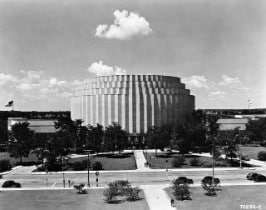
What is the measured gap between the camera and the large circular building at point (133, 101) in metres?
129

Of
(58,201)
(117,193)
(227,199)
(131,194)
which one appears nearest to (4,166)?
(58,201)

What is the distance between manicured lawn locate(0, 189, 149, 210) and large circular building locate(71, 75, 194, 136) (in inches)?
3235

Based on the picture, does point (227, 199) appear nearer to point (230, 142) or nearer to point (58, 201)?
point (58, 201)

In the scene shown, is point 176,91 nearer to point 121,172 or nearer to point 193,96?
point 193,96

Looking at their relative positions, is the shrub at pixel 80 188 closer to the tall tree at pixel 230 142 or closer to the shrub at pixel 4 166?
the shrub at pixel 4 166

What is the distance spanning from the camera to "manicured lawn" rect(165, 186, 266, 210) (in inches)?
1483

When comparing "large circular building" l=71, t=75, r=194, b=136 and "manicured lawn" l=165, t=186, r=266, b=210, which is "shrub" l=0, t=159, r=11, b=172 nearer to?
"manicured lawn" l=165, t=186, r=266, b=210

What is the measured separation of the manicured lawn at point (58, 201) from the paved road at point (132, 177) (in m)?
6.96

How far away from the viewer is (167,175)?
2436 inches

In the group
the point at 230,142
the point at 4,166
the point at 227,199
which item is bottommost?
the point at 227,199

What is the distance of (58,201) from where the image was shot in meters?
41.2

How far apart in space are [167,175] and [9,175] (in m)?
30.5

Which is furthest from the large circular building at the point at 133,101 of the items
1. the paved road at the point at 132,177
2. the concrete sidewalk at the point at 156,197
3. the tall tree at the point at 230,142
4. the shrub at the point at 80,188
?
the shrub at the point at 80,188

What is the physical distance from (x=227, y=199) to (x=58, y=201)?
20.7 m
